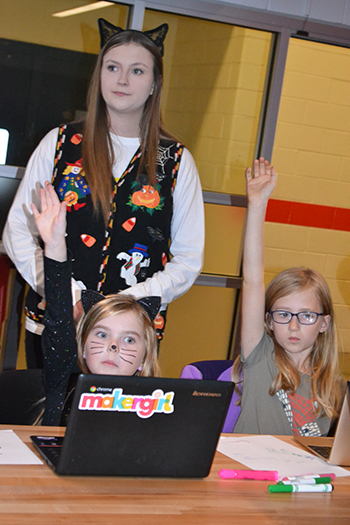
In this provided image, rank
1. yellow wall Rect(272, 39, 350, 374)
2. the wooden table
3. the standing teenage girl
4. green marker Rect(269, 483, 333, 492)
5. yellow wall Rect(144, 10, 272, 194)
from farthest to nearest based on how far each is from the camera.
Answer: yellow wall Rect(272, 39, 350, 374)
yellow wall Rect(144, 10, 272, 194)
the standing teenage girl
green marker Rect(269, 483, 333, 492)
the wooden table

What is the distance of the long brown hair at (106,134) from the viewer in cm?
207

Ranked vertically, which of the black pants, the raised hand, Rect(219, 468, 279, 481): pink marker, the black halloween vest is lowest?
the black pants

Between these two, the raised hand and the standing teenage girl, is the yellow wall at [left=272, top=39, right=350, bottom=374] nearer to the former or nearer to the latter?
the standing teenage girl

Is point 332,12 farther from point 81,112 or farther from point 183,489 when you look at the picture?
point 183,489

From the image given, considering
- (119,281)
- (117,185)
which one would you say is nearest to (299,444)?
(119,281)

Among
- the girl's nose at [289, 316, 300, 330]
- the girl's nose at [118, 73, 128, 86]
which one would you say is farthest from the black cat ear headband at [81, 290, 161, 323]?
the girl's nose at [118, 73, 128, 86]

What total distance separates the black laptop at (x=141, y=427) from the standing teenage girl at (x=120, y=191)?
878mm

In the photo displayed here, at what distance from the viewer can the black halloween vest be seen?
2070 mm

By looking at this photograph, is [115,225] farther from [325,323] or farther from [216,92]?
[216,92]

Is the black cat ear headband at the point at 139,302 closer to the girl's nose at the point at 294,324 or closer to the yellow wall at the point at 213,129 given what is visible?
the girl's nose at the point at 294,324

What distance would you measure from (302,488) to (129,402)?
37 cm

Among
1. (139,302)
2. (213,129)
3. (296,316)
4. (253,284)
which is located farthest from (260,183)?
(213,129)

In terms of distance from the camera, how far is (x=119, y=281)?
2.09 meters

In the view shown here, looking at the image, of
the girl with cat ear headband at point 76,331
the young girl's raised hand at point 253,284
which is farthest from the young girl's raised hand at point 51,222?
the young girl's raised hand at point 253,284
